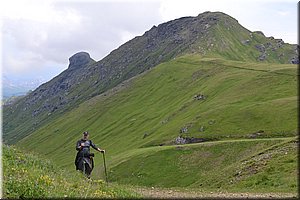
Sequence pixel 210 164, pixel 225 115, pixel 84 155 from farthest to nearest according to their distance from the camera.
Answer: pixel 225 115 → pixel 210 164 → pixel 84 155

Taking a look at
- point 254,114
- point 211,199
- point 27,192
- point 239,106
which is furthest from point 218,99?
point 27,192

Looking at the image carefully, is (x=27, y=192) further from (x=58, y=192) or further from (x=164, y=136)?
(x=164, y=136)

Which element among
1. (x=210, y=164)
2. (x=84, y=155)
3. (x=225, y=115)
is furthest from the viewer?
(x=225, y=115)

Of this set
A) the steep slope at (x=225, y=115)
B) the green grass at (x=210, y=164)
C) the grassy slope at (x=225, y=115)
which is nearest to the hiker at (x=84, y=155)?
the green grass at (x=210, y=164)

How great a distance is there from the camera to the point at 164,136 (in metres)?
123

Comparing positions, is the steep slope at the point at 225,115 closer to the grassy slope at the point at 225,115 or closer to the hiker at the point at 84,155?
the grassy slope at the point at 225,115

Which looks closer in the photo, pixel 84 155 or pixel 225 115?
pixel 84 155

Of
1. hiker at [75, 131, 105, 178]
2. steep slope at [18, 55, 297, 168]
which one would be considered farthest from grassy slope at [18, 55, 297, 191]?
hiker at [75, 131, 105, 178]

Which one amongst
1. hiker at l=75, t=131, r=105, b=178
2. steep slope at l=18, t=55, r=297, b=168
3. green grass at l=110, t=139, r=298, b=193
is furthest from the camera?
steep slope at l=18, t=55, r=297, b=168

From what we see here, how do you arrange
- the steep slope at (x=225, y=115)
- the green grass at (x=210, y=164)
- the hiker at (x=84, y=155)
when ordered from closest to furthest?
the hiker at (x=84, y=155) < the green grass at (x=210, y=164) < the steep slope at (x=225, y=115)

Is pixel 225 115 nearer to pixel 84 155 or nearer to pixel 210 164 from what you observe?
pixel 210 164

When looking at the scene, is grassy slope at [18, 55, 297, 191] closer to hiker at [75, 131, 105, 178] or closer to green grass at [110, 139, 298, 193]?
green grass at [110, 139, 298, 193]

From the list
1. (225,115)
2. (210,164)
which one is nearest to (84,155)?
(210,164)

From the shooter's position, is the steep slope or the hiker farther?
the steep slope
